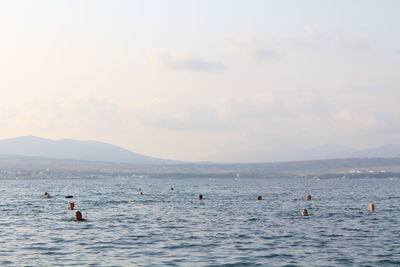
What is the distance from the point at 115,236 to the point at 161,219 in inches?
555

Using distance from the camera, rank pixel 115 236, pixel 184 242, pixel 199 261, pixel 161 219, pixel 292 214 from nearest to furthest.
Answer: pixel 199 261, pixel 184 242, pixel 115 236, pixel 161 219, pixel 292 214

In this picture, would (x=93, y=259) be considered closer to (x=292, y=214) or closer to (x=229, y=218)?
(x=229, y=218)

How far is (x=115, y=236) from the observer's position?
4303cm

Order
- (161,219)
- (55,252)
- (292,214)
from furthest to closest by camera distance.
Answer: (292,214) → (161,219) → (55,252)

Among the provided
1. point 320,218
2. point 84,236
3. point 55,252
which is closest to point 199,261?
point 55,252

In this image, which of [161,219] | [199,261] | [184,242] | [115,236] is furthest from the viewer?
[161,219]

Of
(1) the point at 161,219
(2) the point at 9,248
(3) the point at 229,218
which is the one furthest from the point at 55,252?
(3) the point at 229,218

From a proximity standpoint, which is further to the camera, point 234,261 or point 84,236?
point 84,236

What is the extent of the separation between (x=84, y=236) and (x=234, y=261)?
1586 centimetres

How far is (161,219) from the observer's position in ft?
186

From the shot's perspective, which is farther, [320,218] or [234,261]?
[320,218]

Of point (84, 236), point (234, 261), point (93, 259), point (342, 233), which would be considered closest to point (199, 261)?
point (234, 261)

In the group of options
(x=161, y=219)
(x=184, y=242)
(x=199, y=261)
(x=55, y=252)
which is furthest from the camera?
Result: (x=161, y=219)

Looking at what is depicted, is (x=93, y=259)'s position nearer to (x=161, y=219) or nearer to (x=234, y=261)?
(x=234, y=261)
